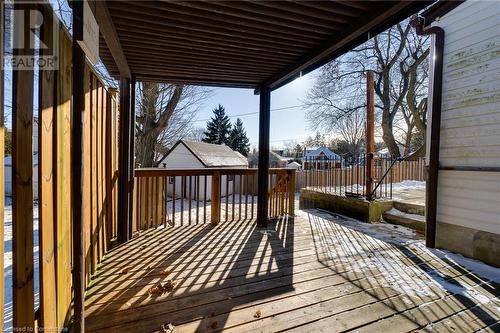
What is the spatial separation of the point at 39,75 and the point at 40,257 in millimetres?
914

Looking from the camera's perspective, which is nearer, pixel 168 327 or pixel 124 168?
pixel 168 327

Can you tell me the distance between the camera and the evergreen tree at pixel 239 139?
2786 cm

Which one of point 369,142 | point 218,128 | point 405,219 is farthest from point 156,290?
point 218,128

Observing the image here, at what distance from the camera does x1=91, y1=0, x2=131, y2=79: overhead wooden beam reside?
199 cm

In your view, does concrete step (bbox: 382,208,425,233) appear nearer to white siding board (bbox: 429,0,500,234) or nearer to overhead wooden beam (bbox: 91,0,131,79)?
white siding board (bbox: 429,0,500,234)

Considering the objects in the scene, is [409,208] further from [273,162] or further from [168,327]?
[273,162]

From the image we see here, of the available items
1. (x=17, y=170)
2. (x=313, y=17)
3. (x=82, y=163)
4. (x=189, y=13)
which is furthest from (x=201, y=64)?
(x=17, y=170)

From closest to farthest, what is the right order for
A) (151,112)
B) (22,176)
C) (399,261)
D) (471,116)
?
Answer: (22,176), (399,261), (471,116), (151,112)

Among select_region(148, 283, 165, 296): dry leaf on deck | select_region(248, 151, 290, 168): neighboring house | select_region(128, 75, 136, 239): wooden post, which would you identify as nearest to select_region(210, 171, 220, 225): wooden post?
select_region(128, 75, 136, 239): wooden post

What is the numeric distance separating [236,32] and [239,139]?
85.3ft

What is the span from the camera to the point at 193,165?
15.7 meters

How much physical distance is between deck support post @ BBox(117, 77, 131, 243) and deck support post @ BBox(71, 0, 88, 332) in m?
2.00

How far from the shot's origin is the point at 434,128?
3.63m

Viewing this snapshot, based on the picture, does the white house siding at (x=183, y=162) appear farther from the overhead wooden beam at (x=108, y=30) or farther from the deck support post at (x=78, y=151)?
the deck support post at (x=78, y=151)
